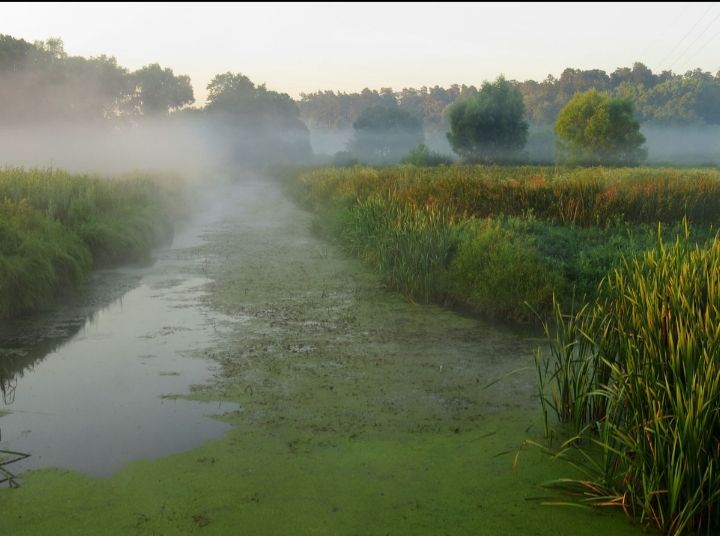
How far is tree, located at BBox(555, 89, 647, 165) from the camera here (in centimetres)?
4766

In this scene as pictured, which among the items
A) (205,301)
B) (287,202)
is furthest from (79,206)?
(287,202)

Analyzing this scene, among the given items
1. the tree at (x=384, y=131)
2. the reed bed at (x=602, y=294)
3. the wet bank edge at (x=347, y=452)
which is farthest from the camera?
the tree at (x=384, y=131)

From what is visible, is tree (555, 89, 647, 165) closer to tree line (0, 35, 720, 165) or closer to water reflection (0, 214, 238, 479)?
tree line (0, 35, 720, 165)

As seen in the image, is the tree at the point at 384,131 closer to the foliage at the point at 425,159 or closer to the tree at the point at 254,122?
the tree at the point at 254,122

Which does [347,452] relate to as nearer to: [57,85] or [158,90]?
[57,85]

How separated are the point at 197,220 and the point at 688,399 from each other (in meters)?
17.3

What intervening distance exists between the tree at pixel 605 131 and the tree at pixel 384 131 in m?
34.2

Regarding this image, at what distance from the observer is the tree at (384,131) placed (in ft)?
273

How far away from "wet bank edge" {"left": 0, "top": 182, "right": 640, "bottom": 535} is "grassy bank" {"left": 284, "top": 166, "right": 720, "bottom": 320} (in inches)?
28.4

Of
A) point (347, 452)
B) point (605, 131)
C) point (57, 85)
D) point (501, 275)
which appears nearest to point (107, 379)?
point (347, 452)

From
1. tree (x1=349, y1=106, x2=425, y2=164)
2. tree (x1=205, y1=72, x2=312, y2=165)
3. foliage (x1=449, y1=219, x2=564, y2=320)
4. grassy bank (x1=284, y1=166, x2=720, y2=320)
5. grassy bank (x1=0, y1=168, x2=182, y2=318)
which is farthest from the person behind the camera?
tree (x1=349, y1=106, x2=425, y2=164)

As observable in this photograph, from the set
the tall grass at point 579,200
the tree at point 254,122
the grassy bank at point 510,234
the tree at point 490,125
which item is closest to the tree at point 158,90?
the tree at point 254,122

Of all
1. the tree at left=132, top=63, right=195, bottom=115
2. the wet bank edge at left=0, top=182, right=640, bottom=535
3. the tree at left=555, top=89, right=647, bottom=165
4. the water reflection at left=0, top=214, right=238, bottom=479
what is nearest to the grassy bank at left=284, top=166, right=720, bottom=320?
the wet bank edge at left=0, top=182, right=640, bottom=535

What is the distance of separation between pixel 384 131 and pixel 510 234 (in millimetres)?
79018
